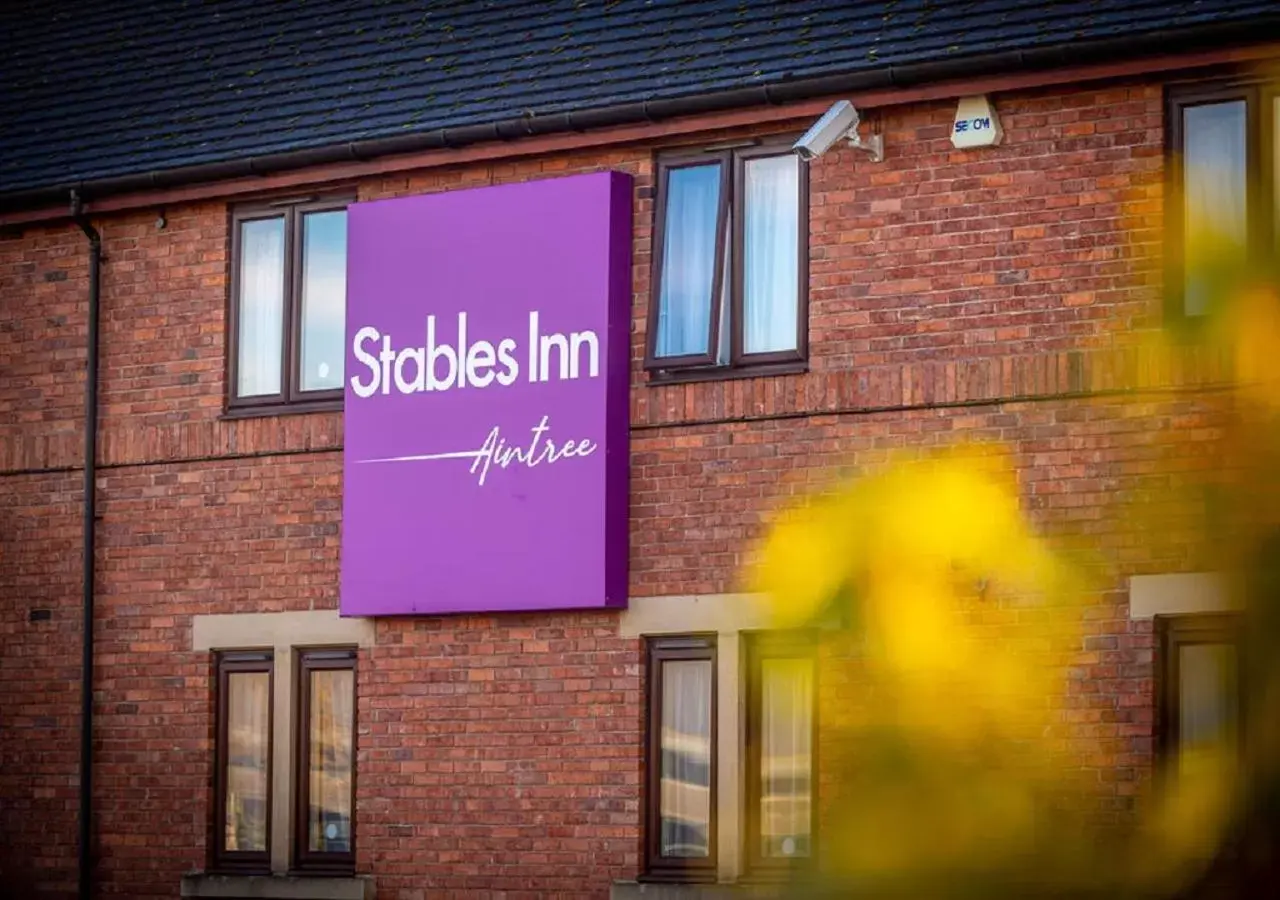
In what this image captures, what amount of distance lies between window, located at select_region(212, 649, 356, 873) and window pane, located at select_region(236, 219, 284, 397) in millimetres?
1848

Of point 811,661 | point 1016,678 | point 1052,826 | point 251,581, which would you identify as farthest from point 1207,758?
point 251,581

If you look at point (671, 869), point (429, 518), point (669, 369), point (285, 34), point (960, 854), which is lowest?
point (671, 869)

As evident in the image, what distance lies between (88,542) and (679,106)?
5.30 metres

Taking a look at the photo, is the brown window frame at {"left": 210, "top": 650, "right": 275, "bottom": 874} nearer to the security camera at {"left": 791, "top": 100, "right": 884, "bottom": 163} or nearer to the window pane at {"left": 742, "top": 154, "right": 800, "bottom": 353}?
the window pane at {"left": 742, "top": 154, "right": 800, "bottom": 353}

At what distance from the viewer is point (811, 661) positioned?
41.1ft

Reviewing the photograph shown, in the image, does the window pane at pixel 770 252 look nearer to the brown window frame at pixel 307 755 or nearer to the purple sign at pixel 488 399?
the purple sign at pixel 488 399

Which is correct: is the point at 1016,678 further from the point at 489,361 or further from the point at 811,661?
the point at 489,361

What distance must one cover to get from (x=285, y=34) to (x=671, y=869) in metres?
6.94

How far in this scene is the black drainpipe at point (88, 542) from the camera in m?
14.9

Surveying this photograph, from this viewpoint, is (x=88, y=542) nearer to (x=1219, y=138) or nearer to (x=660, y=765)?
(x=660, y=765)

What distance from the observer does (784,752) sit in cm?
1249

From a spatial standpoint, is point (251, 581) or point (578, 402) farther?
point (251, 581)

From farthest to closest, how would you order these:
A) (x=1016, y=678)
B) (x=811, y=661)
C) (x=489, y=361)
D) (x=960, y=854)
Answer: (x=489, y=361)
(x=811, y=661)
(x=1016, y=678)
(x=960, y=854)

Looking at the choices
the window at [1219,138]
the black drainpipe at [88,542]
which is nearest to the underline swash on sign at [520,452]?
the black drainpipe at [88,542]
